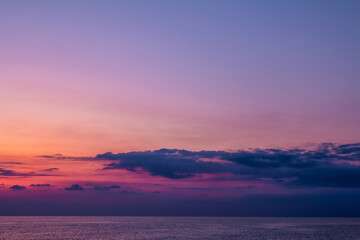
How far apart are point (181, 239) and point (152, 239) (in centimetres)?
942

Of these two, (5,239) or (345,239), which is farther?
(345,239)

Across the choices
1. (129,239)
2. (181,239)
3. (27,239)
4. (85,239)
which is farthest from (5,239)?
(181,239)

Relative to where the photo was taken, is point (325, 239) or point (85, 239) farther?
point (325, 239)

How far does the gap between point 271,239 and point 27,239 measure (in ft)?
261

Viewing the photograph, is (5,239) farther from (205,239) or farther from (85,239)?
(205,239)

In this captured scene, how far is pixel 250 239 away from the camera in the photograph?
133625 mm

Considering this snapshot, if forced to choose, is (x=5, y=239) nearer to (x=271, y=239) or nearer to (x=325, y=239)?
(x=271, y=239)

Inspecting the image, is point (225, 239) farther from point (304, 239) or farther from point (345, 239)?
point (345, 239)

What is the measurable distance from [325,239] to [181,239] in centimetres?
4865

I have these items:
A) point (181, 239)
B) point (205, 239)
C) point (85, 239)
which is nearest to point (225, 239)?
point (205, 239)

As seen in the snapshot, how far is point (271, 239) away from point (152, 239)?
39.7m

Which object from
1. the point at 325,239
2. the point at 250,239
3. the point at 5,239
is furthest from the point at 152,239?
the point at 325,239

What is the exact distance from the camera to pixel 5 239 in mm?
125688

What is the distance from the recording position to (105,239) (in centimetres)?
12719
